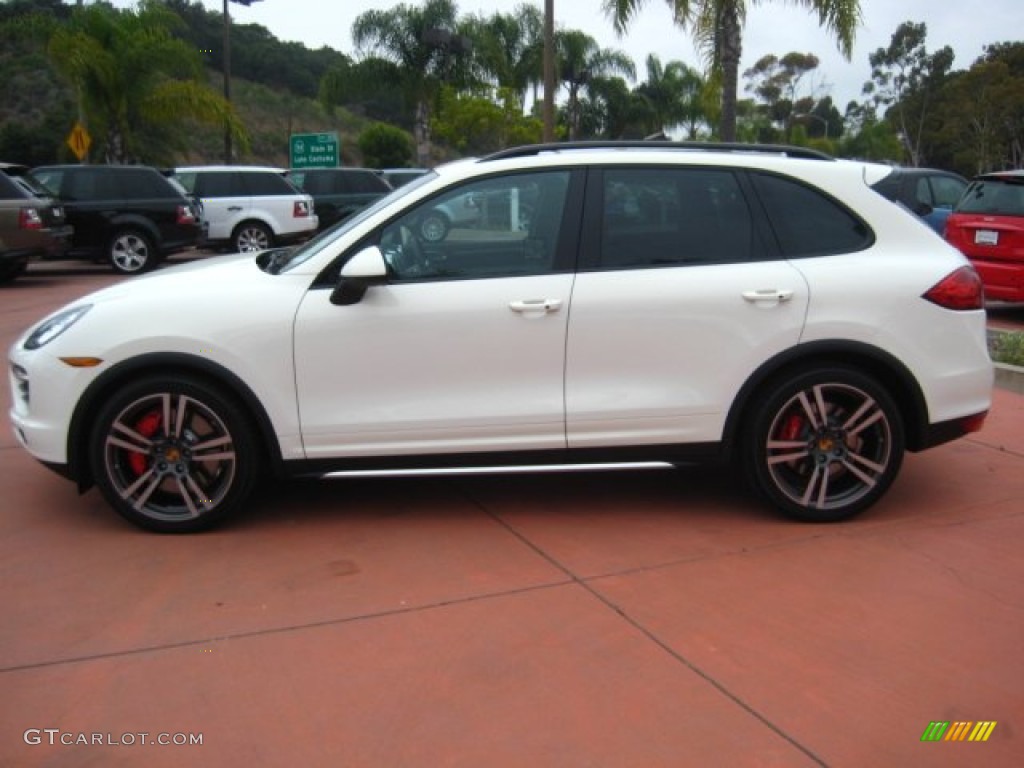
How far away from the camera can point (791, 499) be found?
4.57 meters

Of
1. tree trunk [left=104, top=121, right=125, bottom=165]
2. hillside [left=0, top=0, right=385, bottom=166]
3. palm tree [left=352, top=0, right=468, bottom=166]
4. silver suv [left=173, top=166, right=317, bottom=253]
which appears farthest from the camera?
hillside [left=0, top=0, right=385, bottom=166]

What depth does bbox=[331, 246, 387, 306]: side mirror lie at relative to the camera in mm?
4199

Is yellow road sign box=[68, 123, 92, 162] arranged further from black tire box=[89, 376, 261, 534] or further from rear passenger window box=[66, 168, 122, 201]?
black tire box=[89, 376, 261, 534]

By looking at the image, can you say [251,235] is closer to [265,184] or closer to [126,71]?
[265,184]

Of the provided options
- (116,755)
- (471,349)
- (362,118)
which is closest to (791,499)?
(471,349)

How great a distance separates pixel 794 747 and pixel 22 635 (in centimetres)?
269

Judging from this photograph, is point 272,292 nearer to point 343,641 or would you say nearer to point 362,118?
point 343,641

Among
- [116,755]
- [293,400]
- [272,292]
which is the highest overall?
[272,292]

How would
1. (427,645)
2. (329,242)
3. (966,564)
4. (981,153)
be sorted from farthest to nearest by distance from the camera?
(981,153) → (329,242) → (966,564) → (427,645)

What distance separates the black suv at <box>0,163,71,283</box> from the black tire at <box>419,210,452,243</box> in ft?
34.9

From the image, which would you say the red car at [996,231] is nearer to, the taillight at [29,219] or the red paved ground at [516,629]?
the red paved ground at [516,629]

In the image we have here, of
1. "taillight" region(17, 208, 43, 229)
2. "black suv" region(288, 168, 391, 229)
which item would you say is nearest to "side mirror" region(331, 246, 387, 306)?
"taillight" region(17, 208, 43, 229)

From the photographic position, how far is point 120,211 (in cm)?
1562

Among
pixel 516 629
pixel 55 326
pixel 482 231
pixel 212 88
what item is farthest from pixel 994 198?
pixel 212 88
